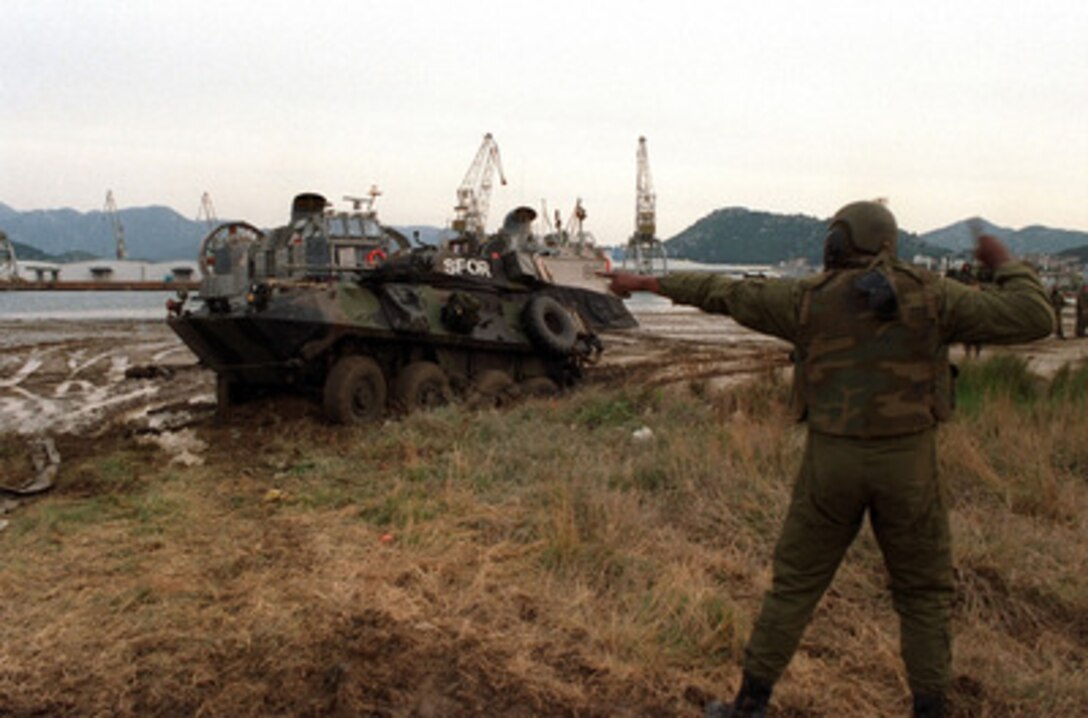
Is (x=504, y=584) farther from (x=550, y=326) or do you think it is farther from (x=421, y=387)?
(x=550, y=326)

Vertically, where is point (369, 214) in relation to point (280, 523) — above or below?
above

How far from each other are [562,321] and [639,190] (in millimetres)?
79060

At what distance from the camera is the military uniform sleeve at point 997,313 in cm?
304

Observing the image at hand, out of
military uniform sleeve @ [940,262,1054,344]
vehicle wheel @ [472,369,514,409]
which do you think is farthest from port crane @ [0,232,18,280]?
military uniform sleeve @ [940,262,1054,344]

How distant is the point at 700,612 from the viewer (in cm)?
409

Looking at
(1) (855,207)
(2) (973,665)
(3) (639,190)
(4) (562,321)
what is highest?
(3) (639,190)

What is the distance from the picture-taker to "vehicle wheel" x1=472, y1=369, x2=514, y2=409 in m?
11.8

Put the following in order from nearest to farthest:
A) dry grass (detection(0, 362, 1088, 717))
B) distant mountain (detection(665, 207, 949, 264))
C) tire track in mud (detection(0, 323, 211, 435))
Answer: dry grass (detection(0, 362, 1088, 717))
tire track in mud (detection(0, 323, 211, 435))
distant mountain (detection(665, 207, 949, 264))

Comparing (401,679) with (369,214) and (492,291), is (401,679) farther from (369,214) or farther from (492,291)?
(369,214)

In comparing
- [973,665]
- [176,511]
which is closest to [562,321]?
[176,511]

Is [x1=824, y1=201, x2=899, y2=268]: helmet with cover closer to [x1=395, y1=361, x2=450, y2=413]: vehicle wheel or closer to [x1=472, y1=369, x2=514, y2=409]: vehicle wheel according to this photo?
[x1=395, y1=361, x2=450, y2=413]: vehicle wheel

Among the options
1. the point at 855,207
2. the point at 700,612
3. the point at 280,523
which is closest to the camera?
the point at 855,207

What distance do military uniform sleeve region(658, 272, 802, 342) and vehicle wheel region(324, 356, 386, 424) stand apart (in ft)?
22.5

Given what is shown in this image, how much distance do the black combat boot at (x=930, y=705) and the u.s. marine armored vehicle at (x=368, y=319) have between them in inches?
309
